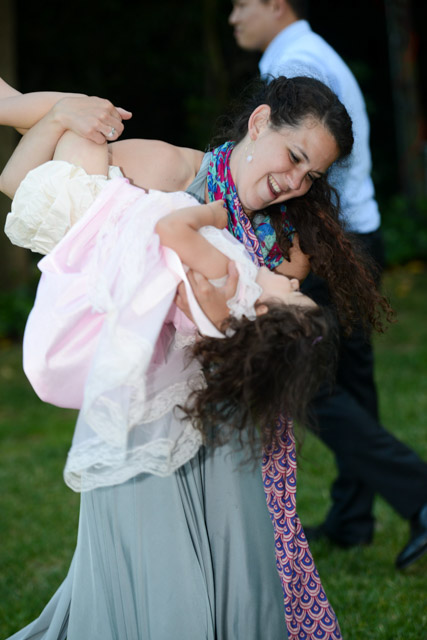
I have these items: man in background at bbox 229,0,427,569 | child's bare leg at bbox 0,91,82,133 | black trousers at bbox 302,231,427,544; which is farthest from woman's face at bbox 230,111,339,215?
black trousers at bbox 302,231,427,544

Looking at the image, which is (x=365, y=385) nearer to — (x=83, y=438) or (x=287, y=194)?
(x=287, y=194)

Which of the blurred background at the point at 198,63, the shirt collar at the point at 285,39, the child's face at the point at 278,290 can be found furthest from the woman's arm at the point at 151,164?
the blurred background at the point at 198,63

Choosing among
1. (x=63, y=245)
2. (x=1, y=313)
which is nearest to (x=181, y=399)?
(x=63, y=245)

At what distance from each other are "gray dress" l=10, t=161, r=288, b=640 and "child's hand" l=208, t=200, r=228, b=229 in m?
0.21

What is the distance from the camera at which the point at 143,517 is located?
2.24 metres

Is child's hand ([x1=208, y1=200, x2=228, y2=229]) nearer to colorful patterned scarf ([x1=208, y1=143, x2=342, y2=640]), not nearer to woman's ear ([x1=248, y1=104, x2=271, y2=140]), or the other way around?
colorful patterned scarf ([x1=208, y1=143, x2=342, y2=640])

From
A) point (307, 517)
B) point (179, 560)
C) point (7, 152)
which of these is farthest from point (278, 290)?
point (7, 152)

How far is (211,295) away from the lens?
203cm

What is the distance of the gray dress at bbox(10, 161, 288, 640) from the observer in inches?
87.6

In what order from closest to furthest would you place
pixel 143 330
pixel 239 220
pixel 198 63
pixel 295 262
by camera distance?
pixel 143 330, pixel 239 220, pixel 295 262, pixel 198 63

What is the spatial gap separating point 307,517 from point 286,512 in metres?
1.92

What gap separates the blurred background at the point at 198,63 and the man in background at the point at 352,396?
21.0 ft

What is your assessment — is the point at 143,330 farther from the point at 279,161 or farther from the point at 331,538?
the point at 331,538

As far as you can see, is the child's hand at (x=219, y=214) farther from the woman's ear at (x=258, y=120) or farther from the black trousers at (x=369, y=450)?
the black trousers at (x=369, y=450)
